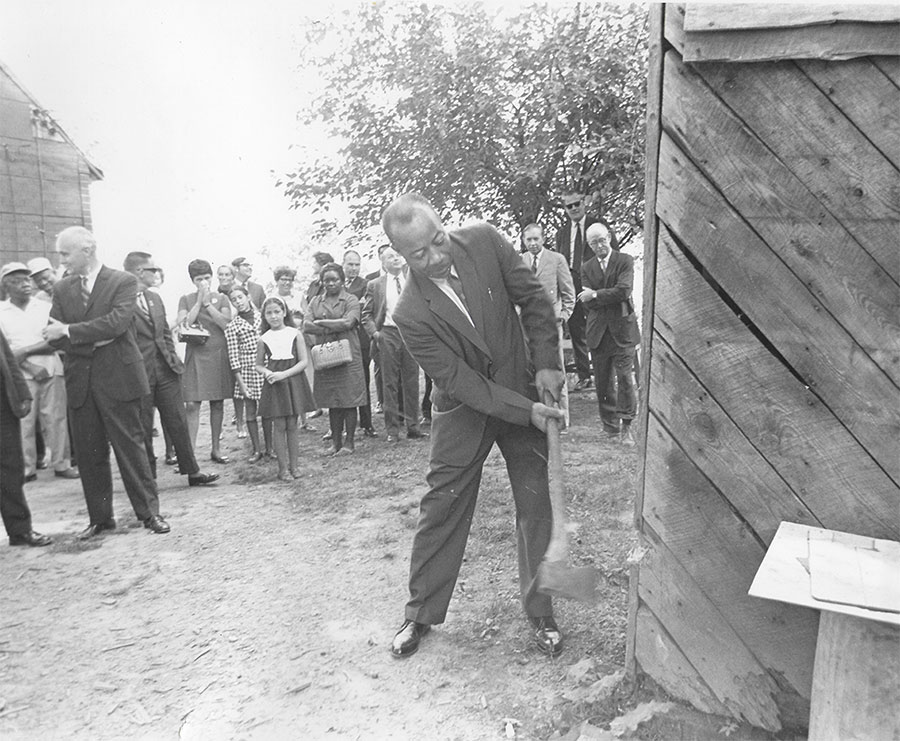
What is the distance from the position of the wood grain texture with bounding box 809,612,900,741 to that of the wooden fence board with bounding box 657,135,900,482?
1.75ft

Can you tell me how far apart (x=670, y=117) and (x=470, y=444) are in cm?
144

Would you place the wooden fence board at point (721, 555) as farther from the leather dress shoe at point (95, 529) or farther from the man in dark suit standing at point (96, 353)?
the leather dress shoe at point (95, 529)

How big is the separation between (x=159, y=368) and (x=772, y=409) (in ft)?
15.2

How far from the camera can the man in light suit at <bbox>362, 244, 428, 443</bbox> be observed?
7.14 meters

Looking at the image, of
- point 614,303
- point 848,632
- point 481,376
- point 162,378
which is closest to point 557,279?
point 614,303

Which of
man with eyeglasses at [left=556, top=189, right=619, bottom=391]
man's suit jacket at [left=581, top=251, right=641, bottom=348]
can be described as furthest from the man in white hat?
man with eyeglasses at [left=556, top=189, right=619, bottom=391]

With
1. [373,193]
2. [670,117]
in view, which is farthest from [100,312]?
[373,193]

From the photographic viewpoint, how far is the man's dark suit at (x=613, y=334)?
6504 mm

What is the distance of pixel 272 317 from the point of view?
6.14 metres

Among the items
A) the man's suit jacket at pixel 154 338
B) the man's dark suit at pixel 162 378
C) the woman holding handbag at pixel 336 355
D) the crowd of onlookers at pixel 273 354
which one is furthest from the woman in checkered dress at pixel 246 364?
the man's suit jacket at pixel 154 338

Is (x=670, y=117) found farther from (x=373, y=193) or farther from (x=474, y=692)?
(x=373, y=193)

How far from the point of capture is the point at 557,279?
7090 millimetres

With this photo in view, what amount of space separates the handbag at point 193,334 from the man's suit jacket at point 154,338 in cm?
91

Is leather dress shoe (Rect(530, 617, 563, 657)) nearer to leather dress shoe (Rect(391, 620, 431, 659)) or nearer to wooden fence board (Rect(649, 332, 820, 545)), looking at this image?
leather dress shoe (Rect(391, 620, 431, 659))
